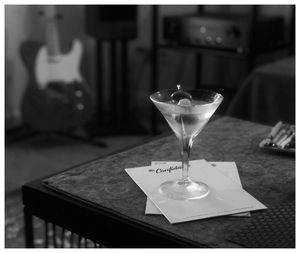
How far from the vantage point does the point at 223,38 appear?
8.84 ft

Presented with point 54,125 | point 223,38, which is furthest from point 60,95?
point 223,38

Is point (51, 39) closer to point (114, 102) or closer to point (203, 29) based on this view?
point (114, 102)

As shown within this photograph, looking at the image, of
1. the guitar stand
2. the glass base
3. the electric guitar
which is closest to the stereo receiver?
the guitar stand

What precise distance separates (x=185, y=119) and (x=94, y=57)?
8.12 ft

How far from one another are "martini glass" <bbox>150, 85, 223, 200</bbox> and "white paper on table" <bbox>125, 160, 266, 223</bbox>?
0.02 m

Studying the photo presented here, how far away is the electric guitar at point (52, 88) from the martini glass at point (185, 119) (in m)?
1.86

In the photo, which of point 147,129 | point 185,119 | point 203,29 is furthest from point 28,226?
point 147,129

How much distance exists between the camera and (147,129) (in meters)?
3.06

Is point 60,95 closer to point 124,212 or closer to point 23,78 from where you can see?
point 23,78

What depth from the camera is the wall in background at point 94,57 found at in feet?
9.73
